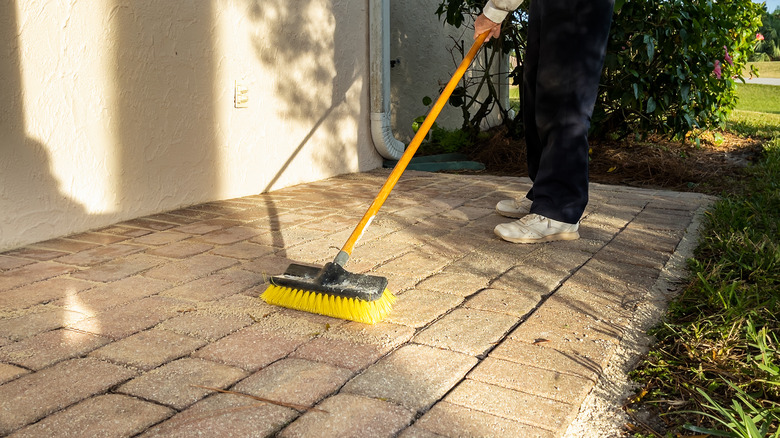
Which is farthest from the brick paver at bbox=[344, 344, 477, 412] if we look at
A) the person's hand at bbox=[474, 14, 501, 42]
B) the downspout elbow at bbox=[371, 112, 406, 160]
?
the downspout elbow at bbox=[371, 112, 406, 160]

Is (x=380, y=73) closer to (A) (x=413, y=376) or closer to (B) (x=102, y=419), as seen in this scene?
(A) (x=413, y=376)

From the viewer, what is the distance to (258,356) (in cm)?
181

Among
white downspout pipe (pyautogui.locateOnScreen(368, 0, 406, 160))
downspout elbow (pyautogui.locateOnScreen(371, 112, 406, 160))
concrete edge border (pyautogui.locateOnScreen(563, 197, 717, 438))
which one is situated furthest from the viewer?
downspout elbow (pyautogui.locateOnScreen(371, 112, 406, 160))

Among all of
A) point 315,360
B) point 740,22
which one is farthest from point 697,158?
point 315,360

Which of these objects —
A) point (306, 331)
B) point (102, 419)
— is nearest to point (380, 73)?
point (306, 331)

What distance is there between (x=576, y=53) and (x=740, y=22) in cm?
387

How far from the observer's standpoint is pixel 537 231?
3082 millimetres

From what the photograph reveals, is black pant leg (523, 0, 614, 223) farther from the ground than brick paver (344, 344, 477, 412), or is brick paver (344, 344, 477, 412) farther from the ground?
black pant leg (523, 0, 614, 223)

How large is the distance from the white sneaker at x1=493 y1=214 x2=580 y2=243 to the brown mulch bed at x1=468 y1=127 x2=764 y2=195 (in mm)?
1652

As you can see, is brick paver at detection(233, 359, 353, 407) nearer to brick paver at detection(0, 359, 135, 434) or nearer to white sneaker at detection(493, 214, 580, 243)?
brick paver at detection(0, 359, 135, 434)

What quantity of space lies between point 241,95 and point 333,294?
7.41 feet

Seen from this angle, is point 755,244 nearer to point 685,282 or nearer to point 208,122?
point 685,282

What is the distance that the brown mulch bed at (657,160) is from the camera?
15.5 feet

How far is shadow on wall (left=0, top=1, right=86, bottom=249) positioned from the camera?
9.09 feet
